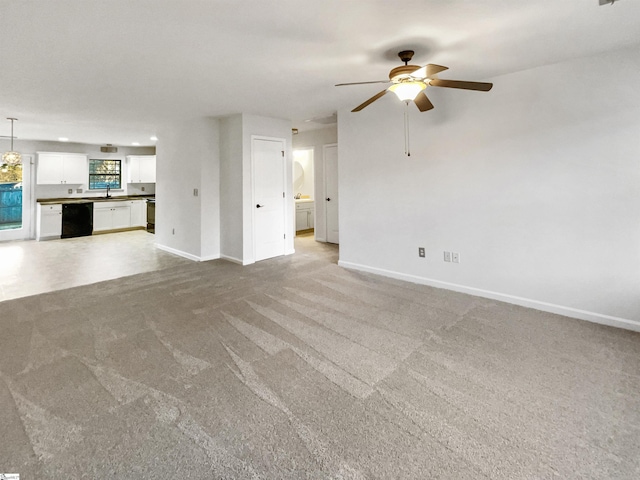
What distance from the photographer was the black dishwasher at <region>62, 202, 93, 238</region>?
7.75 m

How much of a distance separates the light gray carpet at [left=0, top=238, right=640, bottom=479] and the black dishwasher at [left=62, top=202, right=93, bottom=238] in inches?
200

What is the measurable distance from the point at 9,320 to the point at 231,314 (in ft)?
6.75

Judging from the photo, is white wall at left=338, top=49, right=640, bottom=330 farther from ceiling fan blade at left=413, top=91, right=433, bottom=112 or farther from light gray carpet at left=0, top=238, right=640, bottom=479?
ceiling fan blade at left=413, top=91, right=433, bottom=112

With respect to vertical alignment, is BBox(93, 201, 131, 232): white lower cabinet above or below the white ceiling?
below

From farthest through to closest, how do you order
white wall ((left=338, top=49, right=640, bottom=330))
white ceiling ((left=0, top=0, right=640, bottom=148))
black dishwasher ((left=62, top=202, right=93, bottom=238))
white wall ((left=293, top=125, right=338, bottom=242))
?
1. black dishwasher ((left=62, top=202, right=93, bottom=238))
2. white wall ((left=293, top=125, right=338, bottom=242))
3. white wall ((left=338, top=49, right=640, bottom=330))
4. white ceiling ((left=0, top=0, right=640, bottom=148))

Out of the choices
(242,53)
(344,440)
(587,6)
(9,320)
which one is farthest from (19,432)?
(587,6)

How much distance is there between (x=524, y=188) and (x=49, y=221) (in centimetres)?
929

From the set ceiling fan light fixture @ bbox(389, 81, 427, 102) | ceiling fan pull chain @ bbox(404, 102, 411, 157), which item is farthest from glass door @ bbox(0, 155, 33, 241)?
ceiling fan light fixture @ bbox(389, 81, 427, 102)

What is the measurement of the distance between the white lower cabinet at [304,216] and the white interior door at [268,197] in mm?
2771

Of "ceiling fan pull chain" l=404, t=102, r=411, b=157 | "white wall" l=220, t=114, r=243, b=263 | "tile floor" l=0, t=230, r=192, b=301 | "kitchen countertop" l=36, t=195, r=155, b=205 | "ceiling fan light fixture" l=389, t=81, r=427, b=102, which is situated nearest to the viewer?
"ceiling fan light fixture" l=389, t=81, r=427, b=102

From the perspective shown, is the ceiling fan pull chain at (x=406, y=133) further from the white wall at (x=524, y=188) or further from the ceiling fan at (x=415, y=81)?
the ceiling fan at (x=415, y=81)

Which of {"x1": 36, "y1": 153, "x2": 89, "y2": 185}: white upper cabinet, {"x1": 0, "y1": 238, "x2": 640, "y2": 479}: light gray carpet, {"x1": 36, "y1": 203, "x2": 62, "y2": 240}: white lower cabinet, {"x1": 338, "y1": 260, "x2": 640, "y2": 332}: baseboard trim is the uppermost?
{"x1": 36, "y1": 153, "x2": 89, "y2": 185}: white upper cabinet

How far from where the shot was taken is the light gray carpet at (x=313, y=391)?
59.5 inches

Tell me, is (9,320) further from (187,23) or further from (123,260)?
(187,23)
